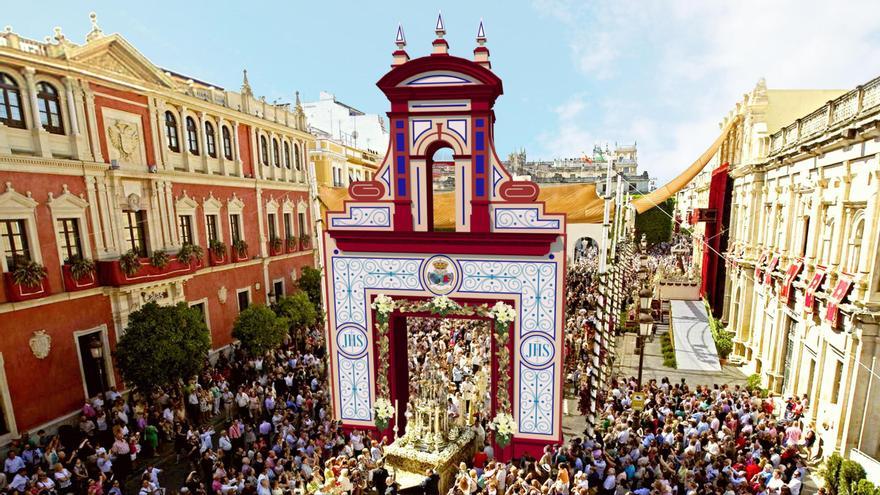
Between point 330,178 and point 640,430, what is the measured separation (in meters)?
27.1

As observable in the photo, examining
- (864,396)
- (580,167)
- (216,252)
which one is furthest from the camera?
(580,167)

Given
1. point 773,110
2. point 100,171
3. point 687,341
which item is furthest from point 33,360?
point 773,110

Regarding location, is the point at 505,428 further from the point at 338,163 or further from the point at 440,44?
the point at 338,163

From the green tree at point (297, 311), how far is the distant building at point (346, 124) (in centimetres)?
2433

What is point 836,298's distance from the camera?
38.9ft

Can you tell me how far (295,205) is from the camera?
26.9 m

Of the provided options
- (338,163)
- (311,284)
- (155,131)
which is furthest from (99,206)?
(338,163)

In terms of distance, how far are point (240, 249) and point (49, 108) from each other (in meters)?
9.32

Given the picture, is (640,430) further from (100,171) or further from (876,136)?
(100,171)

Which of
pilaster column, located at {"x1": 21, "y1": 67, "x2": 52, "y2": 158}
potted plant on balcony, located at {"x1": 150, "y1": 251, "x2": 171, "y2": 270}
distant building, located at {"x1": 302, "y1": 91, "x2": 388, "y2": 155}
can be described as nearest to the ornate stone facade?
potted plant on balcony, located at {"x1": 150, "y1": 251, "x2": 171, "y2": 270}

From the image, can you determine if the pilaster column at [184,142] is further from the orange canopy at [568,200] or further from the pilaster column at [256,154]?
the orange canopy at [568,200]

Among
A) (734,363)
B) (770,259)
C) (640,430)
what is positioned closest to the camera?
(640,430)

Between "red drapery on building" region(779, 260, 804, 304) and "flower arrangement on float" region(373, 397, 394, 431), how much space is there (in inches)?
549

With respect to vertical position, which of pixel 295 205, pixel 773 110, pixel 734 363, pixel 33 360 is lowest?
pixel 734 363
